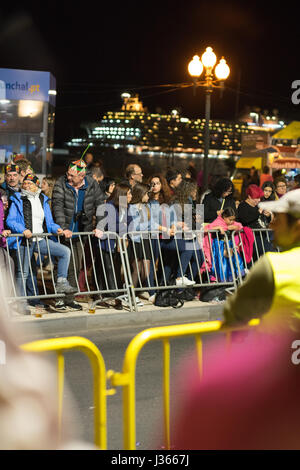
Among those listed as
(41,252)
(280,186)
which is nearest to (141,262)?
(41,252)

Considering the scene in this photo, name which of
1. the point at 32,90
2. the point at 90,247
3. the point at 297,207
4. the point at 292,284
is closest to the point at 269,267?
the point at 292,284

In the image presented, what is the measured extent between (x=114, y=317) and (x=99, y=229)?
4.69 ft

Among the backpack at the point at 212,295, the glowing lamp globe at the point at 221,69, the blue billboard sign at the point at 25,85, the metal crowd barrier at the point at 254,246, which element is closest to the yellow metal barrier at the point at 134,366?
the backpack at the point at 212,295

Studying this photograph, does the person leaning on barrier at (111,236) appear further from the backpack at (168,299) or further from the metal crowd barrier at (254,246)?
the metal crowd barrier at (254,246)

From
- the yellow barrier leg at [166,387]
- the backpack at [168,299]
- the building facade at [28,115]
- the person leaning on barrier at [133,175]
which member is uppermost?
the building facade at [28,115]

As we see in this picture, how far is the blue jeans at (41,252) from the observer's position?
898 cm

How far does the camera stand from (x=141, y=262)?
9.99 meters

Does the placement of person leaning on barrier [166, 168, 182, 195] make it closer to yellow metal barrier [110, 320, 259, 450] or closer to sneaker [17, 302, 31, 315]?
sneaker [17, 302, 31, 315]

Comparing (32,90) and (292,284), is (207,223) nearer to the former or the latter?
(292,284)

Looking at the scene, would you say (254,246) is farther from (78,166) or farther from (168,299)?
(78,166)

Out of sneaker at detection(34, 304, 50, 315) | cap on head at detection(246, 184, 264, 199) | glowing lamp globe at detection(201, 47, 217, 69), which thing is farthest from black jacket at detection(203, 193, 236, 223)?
glowing lamp globe at detection(201, 47, 217, 69)

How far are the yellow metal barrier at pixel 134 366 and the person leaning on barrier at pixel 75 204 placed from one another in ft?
18.6

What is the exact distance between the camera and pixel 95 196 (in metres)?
10.0

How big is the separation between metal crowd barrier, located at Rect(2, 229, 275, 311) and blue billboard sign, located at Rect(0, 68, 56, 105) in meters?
10.8
